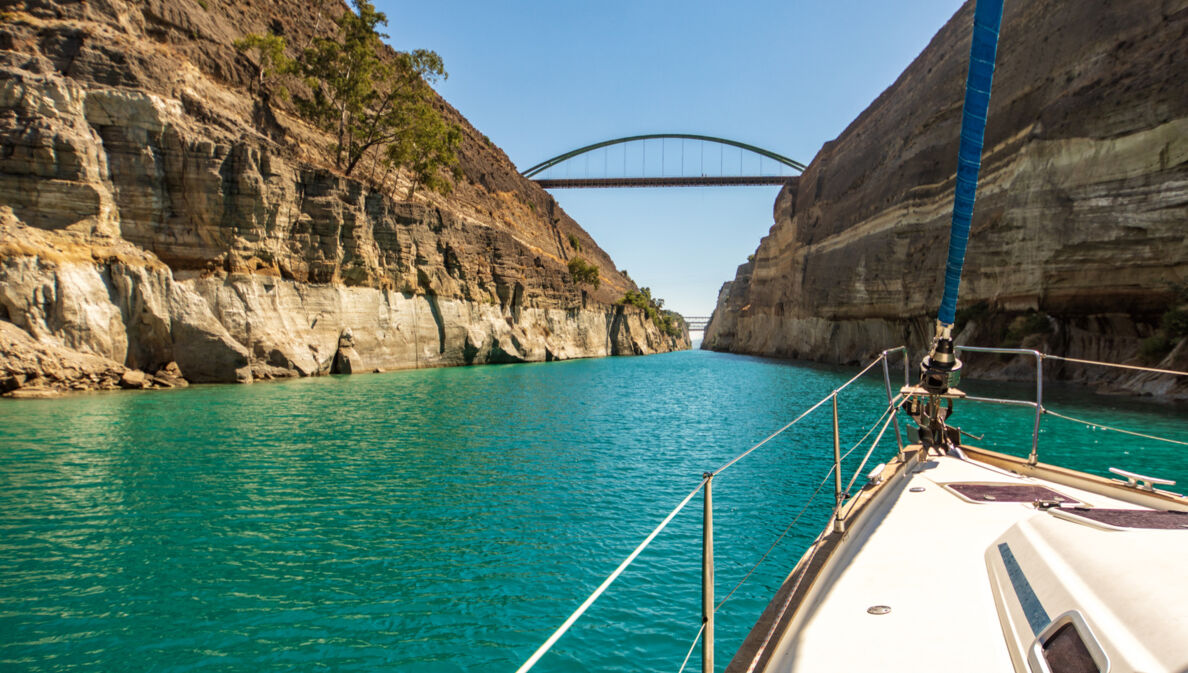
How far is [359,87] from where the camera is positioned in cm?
3669

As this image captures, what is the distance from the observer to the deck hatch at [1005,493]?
16.0ft

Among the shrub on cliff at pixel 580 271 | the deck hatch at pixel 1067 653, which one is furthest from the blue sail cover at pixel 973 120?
the shrub on cliff at pixel 580 271

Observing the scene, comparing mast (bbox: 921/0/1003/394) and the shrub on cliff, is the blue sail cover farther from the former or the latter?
the shrub on cliff

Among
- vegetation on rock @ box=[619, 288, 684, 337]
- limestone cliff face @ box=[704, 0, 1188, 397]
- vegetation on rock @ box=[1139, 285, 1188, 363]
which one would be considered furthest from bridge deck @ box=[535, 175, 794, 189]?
vegetation on rock @ box=[1139, 285, 1188, 363]

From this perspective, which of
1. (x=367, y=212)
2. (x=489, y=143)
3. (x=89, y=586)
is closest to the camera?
(x=89, y=586)

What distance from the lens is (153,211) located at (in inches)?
975

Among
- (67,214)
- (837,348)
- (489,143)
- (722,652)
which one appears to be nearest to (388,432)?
(722,652)

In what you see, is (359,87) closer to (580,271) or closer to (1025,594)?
(1025,594)

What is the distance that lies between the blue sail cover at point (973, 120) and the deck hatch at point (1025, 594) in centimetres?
332

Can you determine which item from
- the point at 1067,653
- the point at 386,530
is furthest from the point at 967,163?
the point at 386,530

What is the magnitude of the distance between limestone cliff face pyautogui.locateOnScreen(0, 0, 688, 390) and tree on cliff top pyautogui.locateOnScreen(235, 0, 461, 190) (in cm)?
175

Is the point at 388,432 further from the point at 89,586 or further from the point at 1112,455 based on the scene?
the point at 1112,455

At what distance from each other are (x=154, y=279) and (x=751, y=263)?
281 feet

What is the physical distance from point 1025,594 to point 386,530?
21.9 feet
